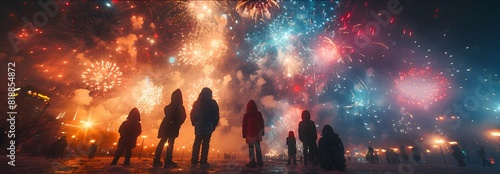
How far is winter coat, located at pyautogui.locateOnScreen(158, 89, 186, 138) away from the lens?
20.1 feet

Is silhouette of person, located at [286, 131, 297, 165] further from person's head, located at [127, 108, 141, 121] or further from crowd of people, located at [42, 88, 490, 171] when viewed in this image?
person's head, located at [127, 108, 141, 121]

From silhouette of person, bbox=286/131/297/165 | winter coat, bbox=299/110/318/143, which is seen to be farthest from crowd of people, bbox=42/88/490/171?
silhouette of person, bbox=286/131/297/165

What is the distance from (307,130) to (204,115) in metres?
4.06

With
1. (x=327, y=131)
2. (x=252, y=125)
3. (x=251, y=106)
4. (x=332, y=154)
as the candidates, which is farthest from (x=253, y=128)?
(x=332, y=154)

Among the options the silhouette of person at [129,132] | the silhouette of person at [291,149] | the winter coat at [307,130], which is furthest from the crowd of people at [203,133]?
the silhouette of person at [291,149]

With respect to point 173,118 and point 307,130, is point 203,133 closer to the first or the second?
point 173,118

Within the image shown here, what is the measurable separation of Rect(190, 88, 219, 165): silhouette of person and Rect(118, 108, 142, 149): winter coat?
2117mm

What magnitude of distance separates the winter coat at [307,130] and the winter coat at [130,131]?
5.90m

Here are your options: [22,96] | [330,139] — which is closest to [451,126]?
[330,139]

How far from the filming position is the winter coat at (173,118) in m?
6.11

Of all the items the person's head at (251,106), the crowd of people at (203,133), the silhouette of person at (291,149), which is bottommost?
the silhouette of person at (291,149)

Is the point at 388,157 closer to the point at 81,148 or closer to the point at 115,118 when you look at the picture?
the point at 81,148

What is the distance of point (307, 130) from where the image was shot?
8203 mm

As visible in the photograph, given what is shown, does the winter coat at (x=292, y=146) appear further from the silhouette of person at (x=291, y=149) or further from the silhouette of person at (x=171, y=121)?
→ the silhouette of person at (x=171, y=121)
